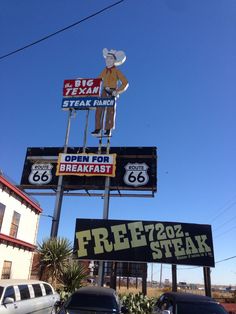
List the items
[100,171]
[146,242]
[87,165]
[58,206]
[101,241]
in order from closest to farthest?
[146,242] < [101,241] < [58,206] < [100,171] < [87,165]

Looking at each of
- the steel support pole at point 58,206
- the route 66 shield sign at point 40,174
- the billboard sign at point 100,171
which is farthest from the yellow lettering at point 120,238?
the route 66 shield sign at point 40,174

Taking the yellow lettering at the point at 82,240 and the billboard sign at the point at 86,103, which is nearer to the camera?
the yellow lettering at the point at 82,240

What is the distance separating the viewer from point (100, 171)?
2562 cm

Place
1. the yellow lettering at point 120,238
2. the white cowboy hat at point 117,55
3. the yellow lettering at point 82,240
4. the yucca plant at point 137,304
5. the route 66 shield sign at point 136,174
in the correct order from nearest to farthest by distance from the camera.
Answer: the yucca plant at point 137,304
the yellow lettering at point 82,240
the yellow lettering at point 120,238
the route 66 shield sign at point 136,174
the white cowboy hat at point 117,55

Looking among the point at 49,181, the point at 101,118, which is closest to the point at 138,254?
the point at 49,181

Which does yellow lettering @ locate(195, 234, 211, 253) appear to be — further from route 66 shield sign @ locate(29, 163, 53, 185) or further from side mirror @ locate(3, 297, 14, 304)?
side mirror @ locate(3, 297, 14, 304)

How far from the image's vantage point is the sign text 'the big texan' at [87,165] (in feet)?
83.9

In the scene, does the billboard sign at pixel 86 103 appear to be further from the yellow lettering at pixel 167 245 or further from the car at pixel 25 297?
the car at pixel 25 297

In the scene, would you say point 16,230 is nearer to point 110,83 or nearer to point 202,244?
point 202,244

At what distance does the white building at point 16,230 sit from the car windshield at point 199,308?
12.0 metres

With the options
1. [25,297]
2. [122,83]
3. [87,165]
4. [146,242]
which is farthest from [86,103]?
[25,297]

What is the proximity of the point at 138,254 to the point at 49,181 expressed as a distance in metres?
9.89

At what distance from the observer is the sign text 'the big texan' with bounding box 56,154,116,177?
83.9 ft

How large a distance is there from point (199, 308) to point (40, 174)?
1990 cm
